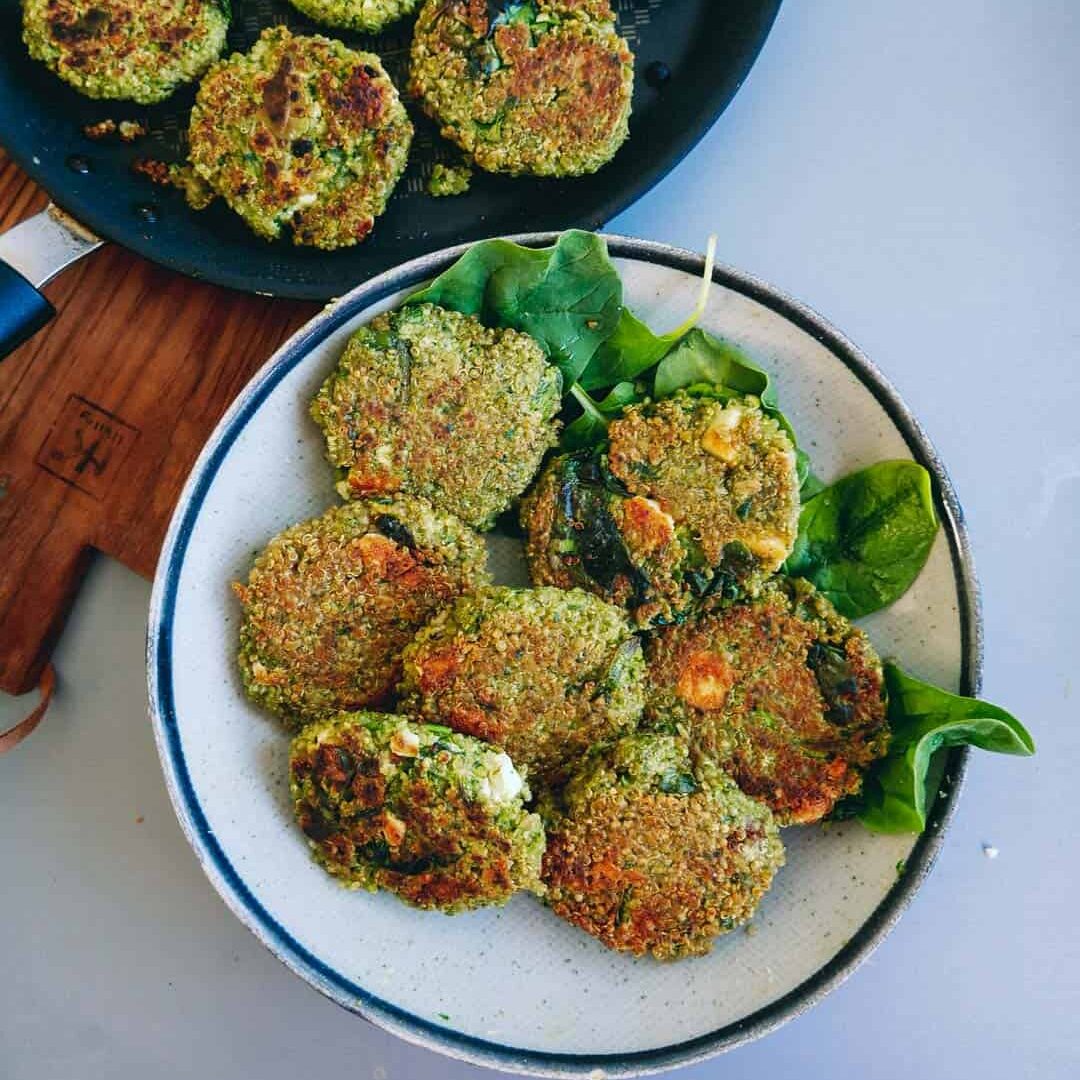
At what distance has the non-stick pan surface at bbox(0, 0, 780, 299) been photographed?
2012 mm

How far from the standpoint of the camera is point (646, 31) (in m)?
2.14

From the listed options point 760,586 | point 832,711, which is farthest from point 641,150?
point 832,711

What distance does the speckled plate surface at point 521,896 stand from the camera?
69.9 inches

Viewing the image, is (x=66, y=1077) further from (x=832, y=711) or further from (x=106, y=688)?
(x=832, y=711)

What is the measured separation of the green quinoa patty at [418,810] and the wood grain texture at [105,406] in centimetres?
62

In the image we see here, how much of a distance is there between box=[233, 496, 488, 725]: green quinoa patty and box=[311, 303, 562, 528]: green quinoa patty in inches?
2.0

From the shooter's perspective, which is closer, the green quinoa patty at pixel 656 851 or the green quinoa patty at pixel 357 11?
the green quinoa patty at pixel 656 851

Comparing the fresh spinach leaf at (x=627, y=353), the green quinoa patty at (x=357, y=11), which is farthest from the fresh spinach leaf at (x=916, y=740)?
the green quinoa patty at (x=357, y=11)

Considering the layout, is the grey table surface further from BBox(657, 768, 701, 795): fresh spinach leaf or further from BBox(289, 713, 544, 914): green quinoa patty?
BBox(657, 768, 701, 795): fresh spinach leaf

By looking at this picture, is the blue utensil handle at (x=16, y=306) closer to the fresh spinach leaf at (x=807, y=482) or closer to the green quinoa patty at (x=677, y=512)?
the green quinoa patty at (x=677, y=512)

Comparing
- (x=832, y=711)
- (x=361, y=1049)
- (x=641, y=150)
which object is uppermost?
(x=641, y=150)

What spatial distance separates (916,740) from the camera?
1752 mm

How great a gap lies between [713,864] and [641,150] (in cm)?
126

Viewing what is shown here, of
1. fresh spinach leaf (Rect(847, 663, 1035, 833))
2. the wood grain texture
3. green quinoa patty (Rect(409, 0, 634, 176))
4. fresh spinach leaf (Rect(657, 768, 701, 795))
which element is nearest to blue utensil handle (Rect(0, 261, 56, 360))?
the wood grain texture
